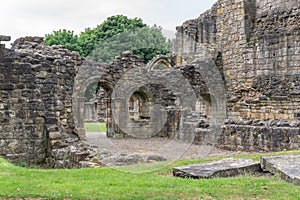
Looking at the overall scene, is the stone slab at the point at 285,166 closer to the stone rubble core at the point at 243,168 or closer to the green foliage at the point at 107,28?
the stone rubble core at the point at 243,168

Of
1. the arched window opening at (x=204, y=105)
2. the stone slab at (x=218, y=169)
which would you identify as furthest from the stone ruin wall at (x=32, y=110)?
the arched window opening at (x=204, y=105)

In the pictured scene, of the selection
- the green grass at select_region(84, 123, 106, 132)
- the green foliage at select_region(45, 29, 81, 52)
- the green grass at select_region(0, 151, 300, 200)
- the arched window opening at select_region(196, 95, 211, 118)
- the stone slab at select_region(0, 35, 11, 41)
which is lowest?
the green grass at select_region(0, 151, 300, 200)

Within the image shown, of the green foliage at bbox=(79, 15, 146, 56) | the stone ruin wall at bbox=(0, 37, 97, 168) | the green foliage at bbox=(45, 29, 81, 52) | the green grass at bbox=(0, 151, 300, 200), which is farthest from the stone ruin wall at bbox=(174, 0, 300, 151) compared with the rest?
the green foliage at bbox=(45, 29, 81, 52)

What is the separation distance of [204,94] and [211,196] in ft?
57.2

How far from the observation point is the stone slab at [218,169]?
7.41 m

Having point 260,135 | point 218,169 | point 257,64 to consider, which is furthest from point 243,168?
point 257,64

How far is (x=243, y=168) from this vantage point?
302 inches

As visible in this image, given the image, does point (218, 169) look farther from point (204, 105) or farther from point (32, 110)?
point (204, 105)

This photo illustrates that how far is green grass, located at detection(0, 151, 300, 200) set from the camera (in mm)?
6121

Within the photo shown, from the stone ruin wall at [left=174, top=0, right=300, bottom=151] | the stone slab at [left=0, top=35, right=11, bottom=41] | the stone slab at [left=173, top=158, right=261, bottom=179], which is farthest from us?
the stone ruin wall at [left=174, top=0, right=300, bottom=151]

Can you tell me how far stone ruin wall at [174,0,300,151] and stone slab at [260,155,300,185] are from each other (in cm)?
548

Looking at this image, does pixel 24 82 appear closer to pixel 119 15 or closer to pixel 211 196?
pixel 211 196

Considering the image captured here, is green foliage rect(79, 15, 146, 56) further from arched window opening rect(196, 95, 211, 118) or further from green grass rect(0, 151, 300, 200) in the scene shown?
green grass rect(0, 151, 300, 200)

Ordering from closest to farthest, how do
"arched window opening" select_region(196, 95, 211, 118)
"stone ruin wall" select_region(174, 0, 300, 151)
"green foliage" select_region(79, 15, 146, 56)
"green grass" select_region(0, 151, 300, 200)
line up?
"green grass" select_region(0, 151, 300, 200) < "stone ruin wall" select_region(174, 0, 300, 151) < "arched window opening" select_region(196, 95, 211, 118) < "green foliage" select_region(79, 15, 146, 56)
